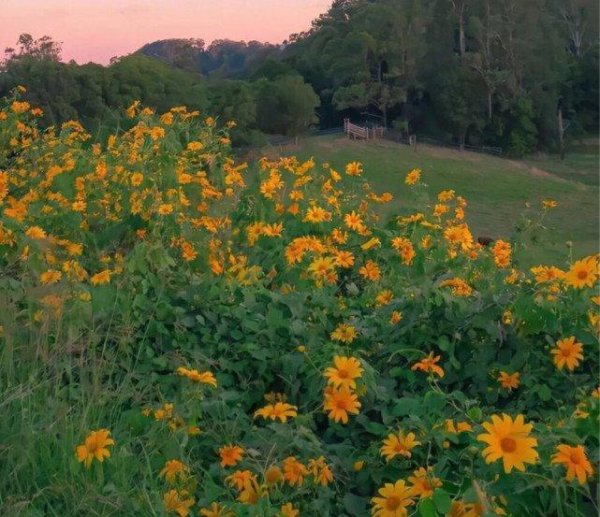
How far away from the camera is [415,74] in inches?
1336

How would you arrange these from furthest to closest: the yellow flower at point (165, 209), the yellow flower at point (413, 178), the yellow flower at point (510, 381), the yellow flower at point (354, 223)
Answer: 1. the yellow flower at point (413, 178)
2. the yellow flower at point (354, 223)
3. the yellow flower at point (165, 209)
4. the yellow flower at point (510, 381)

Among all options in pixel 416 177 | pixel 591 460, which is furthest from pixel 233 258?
pixel 591 460

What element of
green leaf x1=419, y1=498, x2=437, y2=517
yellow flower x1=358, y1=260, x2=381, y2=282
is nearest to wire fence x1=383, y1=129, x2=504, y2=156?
yellow flower x1=358, y1=260, x2=381, y2=282

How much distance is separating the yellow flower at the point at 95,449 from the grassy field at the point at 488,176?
52.8 feet

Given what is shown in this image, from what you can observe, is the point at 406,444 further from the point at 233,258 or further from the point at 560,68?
the point at 560,68

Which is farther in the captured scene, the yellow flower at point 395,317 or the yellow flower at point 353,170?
the yellow flower at point 353,170

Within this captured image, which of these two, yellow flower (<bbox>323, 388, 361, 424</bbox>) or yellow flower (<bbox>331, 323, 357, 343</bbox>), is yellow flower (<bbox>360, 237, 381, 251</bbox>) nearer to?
yellow flower (<bbox>331, 323, 357, 343</bbox>)

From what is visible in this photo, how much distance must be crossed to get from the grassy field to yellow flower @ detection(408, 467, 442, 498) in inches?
636

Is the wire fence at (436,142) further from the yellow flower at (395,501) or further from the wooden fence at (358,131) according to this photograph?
the yellow flower at (395,501)

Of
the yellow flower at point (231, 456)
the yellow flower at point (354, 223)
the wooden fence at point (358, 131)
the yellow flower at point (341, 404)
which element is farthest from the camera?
the wooden fence at point (358, 131)

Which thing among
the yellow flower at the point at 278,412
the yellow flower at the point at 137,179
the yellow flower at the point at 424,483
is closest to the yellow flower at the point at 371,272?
the yellow flower at the point at 137,179

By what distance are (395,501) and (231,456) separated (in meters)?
0.51

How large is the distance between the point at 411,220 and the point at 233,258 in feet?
2.98

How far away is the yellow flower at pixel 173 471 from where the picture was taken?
2350mm
